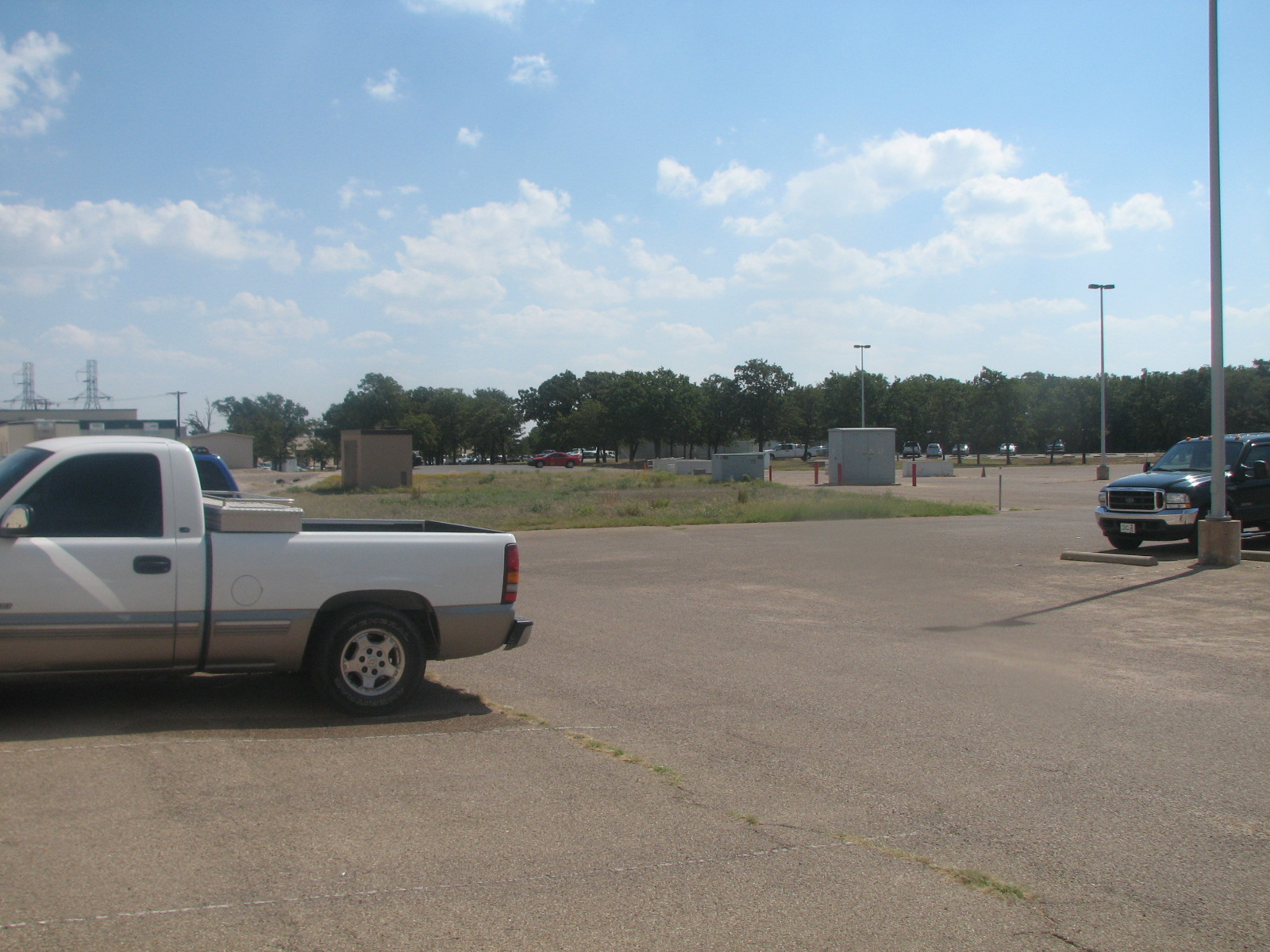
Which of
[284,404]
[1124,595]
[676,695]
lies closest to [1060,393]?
[1124,595]

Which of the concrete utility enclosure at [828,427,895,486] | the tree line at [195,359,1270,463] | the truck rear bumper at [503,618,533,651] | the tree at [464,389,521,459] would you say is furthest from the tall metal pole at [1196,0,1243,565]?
the tree at [464,389,521,459]

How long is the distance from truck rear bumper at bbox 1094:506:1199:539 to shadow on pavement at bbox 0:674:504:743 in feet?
43.8

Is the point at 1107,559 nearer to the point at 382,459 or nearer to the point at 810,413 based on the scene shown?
the point at 382,459

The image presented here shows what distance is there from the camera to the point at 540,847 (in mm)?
4762

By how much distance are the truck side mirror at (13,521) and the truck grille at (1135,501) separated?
16246mm

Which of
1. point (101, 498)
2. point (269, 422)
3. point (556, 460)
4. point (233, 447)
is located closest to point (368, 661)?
point (101, 498)

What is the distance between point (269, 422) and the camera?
5295 inches

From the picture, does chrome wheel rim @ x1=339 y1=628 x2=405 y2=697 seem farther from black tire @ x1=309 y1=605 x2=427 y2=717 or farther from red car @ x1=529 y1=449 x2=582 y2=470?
red car @ x1=529 y1=449 x2=582 y2=470

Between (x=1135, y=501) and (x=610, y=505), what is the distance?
1790 cm

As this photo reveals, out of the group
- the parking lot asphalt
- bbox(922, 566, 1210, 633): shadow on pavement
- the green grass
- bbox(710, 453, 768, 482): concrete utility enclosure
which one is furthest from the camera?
bbox(710, 453, 768, 482): concrete utility enclosure

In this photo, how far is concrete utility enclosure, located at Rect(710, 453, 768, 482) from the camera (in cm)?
5019

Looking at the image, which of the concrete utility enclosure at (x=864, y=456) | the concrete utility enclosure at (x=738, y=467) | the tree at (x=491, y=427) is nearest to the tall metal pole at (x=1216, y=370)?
the concrete utility enclosure at (x=864, y=456)

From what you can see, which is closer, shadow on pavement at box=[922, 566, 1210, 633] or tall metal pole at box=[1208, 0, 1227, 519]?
shadow on pavement at box=[922, 566, 1210, 633]

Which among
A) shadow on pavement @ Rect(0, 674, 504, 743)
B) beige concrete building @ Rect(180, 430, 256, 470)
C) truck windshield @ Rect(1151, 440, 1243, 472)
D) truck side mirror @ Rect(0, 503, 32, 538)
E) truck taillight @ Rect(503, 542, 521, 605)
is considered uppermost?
beige concrete building @ Rect(180, 430, 256, 470)
